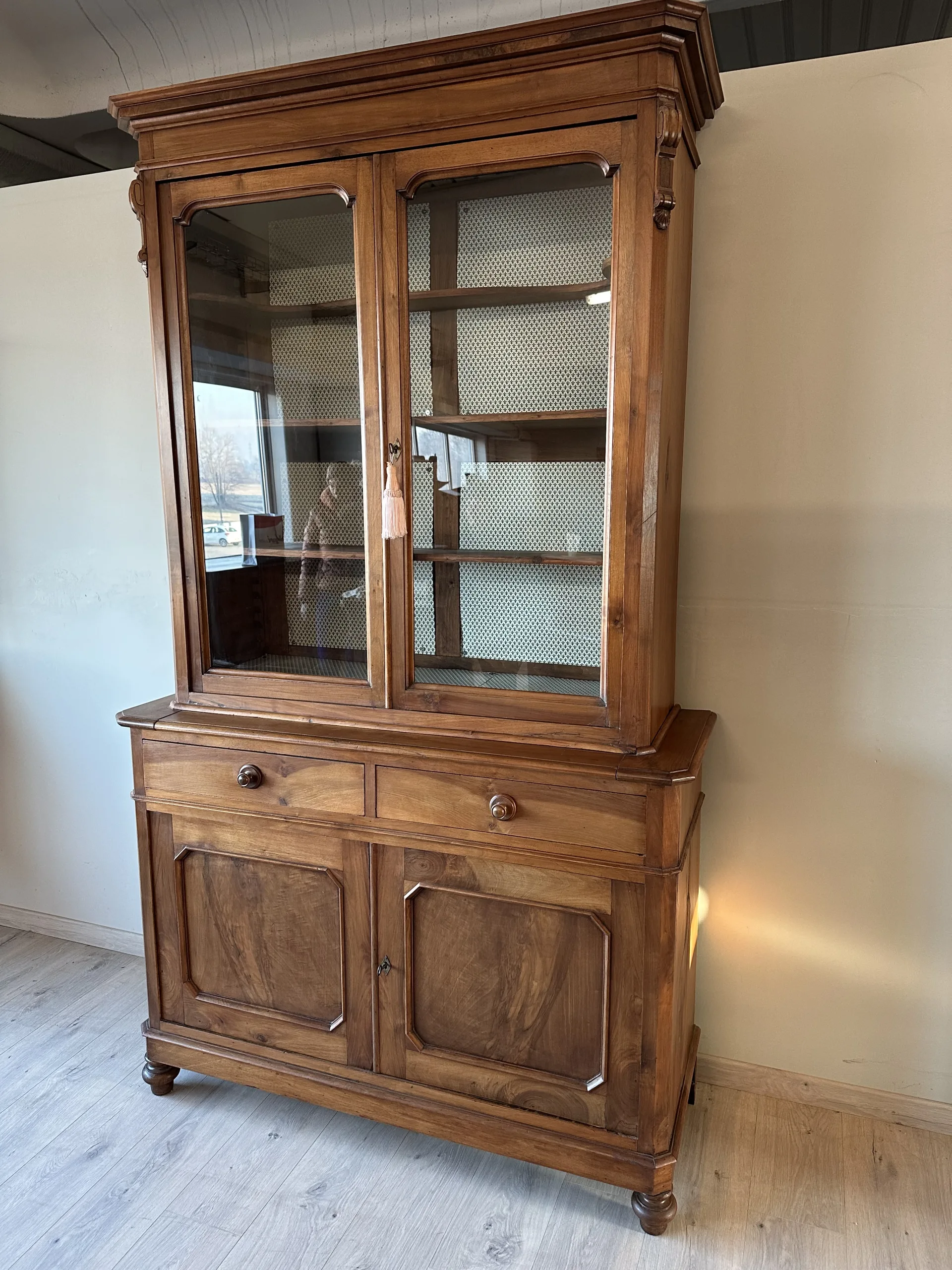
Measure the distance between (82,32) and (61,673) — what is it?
175 cm

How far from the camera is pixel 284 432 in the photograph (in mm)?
1801

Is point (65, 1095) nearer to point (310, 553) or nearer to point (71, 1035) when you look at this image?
point (71, 1035)

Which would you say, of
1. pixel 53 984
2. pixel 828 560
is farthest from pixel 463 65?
pixel 53 984

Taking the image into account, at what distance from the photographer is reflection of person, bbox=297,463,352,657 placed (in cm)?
175

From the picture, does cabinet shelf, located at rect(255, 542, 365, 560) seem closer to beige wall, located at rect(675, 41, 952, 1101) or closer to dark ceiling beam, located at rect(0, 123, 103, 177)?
beige wall, located at rect(675, 41, 952, 1101)

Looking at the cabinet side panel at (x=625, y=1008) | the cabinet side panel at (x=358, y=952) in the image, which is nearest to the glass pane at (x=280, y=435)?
the cabinet side panel at (x=358, y=952)

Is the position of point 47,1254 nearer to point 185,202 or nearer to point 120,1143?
point 120,1143

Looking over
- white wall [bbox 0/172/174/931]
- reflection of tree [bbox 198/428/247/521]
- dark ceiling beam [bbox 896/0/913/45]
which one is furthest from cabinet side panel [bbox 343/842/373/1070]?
dark ceiling beam [bbox 896/0/913/45]

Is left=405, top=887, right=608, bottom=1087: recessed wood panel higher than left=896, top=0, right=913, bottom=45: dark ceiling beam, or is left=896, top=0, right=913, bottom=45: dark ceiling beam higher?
left=896, top=0, right=913, bottom=45: dark ceiling beam

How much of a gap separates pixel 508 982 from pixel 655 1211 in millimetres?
494

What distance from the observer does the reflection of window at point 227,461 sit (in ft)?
5.94

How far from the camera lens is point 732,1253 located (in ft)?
5.16

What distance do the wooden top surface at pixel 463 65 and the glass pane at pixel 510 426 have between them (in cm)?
17

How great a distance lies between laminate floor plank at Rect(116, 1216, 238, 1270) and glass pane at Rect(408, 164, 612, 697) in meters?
1.13
